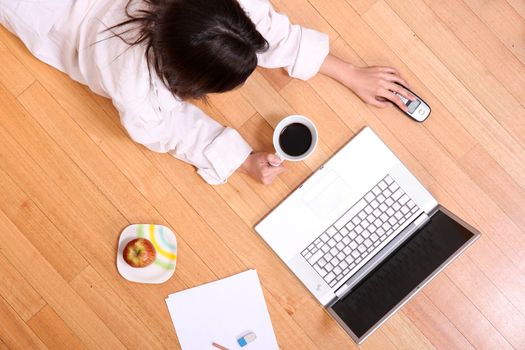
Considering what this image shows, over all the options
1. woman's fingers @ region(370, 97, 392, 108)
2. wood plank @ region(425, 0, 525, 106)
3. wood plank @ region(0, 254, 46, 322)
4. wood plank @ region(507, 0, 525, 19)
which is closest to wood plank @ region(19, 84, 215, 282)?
wood plank @ region(0, 254, 46, 322)

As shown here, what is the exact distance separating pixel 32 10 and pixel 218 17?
46 centimetres

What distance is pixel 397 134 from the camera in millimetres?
1121

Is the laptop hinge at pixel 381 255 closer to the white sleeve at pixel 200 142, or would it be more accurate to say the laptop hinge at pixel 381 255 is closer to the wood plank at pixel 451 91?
the wood plank at pixel 451 91

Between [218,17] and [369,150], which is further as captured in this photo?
[369,150]

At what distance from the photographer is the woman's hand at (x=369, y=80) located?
3.60ft

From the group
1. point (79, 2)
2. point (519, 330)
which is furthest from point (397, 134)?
point (79, 2)

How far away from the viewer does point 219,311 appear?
110 centimetres

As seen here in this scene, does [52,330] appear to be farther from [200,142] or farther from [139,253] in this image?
[200,142]

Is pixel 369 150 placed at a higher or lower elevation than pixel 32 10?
higher

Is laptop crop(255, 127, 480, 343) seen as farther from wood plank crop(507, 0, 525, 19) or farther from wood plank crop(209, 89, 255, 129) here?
wood plank crop(507, 0, 525, 19)

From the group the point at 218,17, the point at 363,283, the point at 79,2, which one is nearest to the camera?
the point at 218,17

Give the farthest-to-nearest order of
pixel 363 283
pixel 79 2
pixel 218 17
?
1. pixel 363 283
2. pixel 79 2
3. pixel 218 17

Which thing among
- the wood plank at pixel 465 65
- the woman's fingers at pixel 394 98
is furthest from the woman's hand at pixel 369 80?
the wood plank at pixel 465 65

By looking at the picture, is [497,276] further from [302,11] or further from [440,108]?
[302,11]
